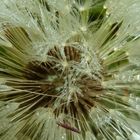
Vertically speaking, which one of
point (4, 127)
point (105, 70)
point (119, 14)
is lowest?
point (4, 127)

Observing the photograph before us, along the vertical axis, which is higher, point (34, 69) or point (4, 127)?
point (34, 69)

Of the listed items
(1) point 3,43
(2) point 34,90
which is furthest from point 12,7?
(2) point 34,90

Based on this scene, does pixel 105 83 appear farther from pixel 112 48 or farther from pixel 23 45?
pixel 23 45

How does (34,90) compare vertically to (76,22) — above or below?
below

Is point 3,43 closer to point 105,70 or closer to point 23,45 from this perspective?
point 23,45

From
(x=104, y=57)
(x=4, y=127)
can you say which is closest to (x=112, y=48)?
(x=104, y=57)
